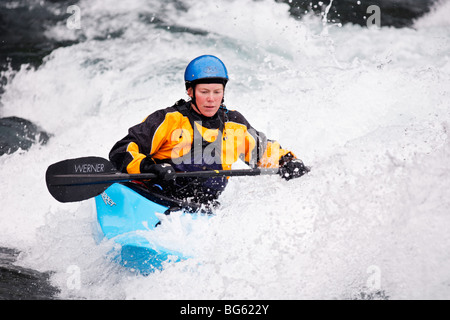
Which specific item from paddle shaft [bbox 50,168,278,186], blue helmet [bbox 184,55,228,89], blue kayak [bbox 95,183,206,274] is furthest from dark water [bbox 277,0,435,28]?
blue kayak [bbox 95,183,206,274]

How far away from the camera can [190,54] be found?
318 inches

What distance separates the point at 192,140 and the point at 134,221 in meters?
0.75

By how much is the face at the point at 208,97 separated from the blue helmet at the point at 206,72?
1.5 inches

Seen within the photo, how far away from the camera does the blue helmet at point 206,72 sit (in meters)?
3.52

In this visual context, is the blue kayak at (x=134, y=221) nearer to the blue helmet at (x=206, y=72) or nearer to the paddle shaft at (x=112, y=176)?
the paddle shaft at (x=112, y=176)

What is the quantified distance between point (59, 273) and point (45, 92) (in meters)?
5.48

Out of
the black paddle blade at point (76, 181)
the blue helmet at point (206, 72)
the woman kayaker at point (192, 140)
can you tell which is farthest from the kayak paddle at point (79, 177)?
the blue helmet at point (206, 72)

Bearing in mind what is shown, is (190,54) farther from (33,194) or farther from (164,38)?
(33,194)

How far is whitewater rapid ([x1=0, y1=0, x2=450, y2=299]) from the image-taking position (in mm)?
2896

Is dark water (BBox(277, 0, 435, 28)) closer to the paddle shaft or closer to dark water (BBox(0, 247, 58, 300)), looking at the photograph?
the paddle shaft

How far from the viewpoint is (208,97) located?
3.55m

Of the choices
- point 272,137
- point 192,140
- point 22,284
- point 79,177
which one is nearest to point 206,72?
point 192,140

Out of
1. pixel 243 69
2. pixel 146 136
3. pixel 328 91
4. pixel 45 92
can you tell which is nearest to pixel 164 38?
pixel 243 69

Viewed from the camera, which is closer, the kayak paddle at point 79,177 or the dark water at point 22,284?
the dark water at point 22,284
